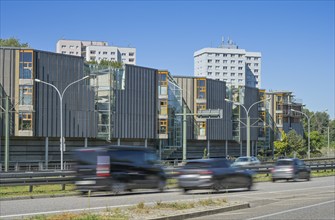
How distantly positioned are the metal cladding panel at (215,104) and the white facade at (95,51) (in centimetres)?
8074

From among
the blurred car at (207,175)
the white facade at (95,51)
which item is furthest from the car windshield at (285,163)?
the white facade at (95,51)

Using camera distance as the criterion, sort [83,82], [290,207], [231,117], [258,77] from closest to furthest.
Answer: [290,207] < [83,82] < [231,117] < [258,77]

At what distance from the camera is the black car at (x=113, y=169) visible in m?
23.4

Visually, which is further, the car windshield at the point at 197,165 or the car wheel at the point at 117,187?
the car windshield at the point at 197,165

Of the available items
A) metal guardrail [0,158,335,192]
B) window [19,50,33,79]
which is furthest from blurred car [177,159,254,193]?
window [19,50,33,79]

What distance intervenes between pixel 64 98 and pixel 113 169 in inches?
1617

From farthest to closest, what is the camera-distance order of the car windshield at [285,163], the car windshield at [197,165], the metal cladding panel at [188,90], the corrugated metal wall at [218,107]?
1. the corrugated metal wall at [218,107]
2. the metal cladding panel at [188,90]
3. the car windshield at [285,163]
4. the car windshield at [197,165]

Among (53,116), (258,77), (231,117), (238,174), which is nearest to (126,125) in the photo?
(53,116)

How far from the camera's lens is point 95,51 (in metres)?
166

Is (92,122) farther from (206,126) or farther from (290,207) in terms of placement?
(290,207)

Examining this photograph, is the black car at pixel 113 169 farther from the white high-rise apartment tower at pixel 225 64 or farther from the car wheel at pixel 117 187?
the white high-rise apartment tower at pixel 225 64

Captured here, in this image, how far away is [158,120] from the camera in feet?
248

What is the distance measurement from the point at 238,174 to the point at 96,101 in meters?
43.9

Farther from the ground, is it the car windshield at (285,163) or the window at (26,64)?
the window at (26,64)
